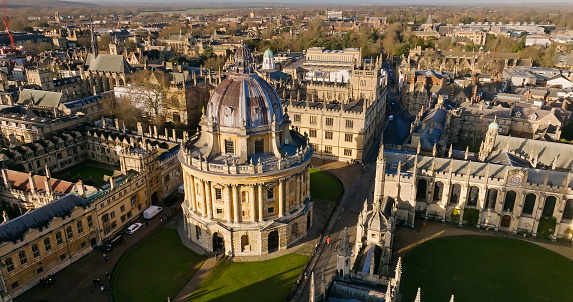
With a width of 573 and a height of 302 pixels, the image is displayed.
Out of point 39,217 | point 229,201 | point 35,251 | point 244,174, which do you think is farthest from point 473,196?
point 35,251

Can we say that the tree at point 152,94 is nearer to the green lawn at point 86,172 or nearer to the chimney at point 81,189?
the green lawn at point 86,172

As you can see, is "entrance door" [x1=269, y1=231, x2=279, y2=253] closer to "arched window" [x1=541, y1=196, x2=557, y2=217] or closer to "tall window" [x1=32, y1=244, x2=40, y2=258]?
"tall window" [x1=32, y1=244, x2=40, y2=258]

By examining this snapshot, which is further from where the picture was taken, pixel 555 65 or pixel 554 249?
pixel 555 65

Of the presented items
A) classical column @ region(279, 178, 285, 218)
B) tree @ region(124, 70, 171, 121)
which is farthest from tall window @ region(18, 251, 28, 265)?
tree @ region(124, 70, 171, 121)

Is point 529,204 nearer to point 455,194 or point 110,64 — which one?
point 455,194

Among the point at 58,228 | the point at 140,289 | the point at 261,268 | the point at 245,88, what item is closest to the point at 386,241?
the point at 261,268

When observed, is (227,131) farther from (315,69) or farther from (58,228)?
(315,69)
